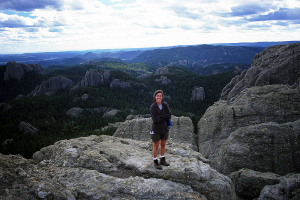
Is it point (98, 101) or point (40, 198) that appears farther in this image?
point (98, 101)

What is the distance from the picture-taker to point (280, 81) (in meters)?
38.9

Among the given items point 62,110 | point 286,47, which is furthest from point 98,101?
point 286,47

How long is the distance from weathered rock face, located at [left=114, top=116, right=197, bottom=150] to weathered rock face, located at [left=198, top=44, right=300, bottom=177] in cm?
179

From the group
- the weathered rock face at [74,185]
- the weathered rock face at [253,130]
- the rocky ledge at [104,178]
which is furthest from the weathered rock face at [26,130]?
the weathered rock face at [74,185]

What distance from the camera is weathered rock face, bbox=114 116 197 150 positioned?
33000mm

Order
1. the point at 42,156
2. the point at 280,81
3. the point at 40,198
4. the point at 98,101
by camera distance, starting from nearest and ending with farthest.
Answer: the point at 40,198 → the point at 42,156 → the point at 280,81 → the point at 98,101

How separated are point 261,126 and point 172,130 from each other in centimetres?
1592

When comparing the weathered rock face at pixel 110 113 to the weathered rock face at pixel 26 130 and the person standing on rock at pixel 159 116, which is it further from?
the person standing on rock at pixel 159 116

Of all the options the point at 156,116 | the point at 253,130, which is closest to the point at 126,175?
the point at 156,116

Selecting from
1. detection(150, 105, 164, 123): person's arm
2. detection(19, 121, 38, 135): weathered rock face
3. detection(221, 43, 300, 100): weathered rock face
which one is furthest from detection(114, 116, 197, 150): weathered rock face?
detection(19, 121, 38, 135): weathered rock face

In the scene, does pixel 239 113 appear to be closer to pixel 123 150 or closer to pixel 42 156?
pixel 123 150

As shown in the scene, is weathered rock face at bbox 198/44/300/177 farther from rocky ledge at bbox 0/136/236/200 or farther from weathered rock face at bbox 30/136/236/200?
rocky ledge at bbox 0/136/236/200

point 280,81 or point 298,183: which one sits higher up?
point 280,81

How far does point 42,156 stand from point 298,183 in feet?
61.3
